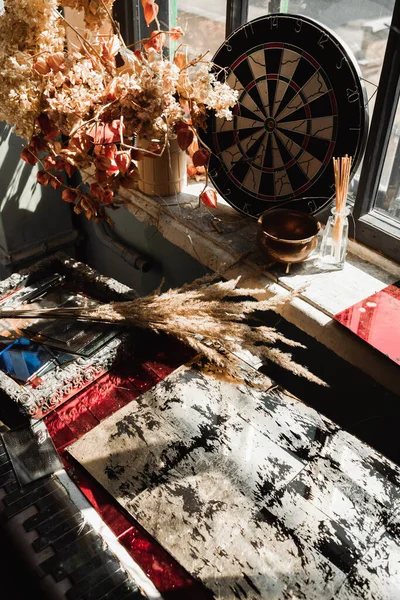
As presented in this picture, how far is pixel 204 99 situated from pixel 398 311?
0.88 meters

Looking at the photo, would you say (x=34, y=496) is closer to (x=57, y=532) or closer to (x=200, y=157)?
(x=57, y=532)

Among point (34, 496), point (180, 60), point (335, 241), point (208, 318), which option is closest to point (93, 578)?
point (34, 496)

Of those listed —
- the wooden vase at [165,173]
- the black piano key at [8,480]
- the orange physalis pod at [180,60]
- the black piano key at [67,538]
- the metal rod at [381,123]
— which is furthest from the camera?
the wooden vase at [165,173]

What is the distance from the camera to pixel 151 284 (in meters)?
2.53

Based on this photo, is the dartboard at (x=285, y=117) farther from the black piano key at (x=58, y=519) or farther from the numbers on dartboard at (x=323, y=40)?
the black piano key at (x=58, y=519)

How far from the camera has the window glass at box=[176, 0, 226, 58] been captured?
2057mm

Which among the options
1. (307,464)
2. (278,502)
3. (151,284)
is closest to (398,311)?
(307,464)

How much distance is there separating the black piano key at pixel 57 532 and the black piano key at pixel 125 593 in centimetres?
17

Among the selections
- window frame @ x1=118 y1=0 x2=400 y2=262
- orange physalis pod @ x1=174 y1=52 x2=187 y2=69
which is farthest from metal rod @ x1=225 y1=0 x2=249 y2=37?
orange physalis pod @ x1=174 y1=52 x2=187 y2=69

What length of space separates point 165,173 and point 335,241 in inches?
28.7

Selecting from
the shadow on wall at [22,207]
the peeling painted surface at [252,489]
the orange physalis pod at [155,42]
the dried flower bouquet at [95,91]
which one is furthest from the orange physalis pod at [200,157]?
the shadow on wall at [22,207]

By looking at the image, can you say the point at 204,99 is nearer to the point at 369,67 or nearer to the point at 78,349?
the point at 369,67

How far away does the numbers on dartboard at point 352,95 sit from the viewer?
1568mm

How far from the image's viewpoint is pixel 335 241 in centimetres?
174
